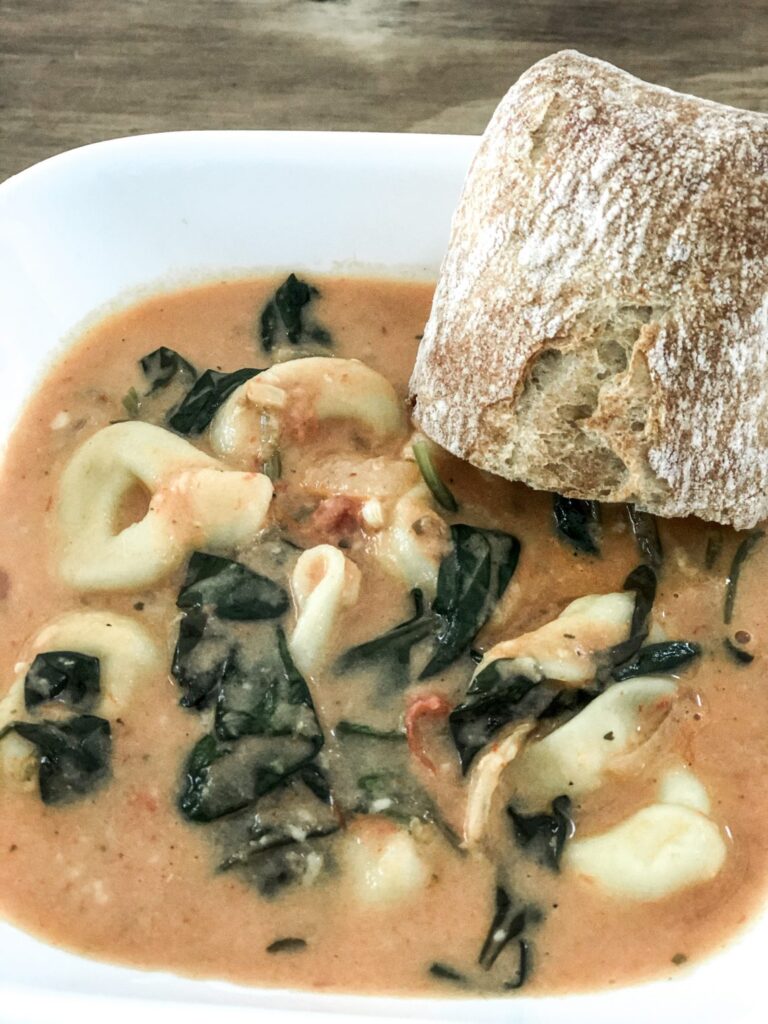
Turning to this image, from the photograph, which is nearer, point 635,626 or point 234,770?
point 234,770

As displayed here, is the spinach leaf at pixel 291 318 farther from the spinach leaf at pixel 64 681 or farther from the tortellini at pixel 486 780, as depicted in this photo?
the tortellini at pixel 486 780

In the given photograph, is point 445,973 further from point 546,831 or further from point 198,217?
point 198,217

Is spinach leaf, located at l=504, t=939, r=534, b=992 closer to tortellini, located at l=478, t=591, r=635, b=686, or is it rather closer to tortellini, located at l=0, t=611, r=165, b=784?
tortellini, located at l=478, t=591, r=635, b=686

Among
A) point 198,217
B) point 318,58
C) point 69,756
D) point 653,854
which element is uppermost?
point 318,58

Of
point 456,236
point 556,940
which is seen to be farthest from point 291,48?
point 556,940

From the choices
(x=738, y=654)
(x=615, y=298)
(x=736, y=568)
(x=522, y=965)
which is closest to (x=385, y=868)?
(x=522, y=965)

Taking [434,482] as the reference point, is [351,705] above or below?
below
